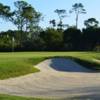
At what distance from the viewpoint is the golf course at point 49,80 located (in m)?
18.0

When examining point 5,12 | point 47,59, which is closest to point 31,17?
point 5,12

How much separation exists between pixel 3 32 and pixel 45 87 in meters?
80.2

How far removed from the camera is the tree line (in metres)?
84.4

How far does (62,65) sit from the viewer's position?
3612 cm

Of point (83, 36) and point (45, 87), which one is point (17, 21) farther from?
point (45, 87)

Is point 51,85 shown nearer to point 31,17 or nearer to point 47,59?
point 47,59

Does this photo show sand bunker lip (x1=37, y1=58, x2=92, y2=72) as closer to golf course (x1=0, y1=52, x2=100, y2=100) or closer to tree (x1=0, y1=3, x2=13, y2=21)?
golf course (x1=0, y1=52, x2=100, y2=100)

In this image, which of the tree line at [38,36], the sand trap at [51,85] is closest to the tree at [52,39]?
the tree line at [38,36]

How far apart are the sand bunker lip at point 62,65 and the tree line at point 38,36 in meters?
39.6

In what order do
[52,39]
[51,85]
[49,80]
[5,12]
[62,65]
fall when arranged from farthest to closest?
[5,12]
[52,39]
[62,65]
[49,80]
[51,85]

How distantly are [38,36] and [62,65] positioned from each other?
61.3m

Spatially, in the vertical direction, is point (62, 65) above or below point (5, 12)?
below

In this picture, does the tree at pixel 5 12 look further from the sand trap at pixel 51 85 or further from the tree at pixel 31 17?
the sand trap at pixel 51 85

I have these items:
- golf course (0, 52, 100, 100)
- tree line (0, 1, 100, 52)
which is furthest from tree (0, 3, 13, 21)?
golf course (0, 52, 100, 100)
